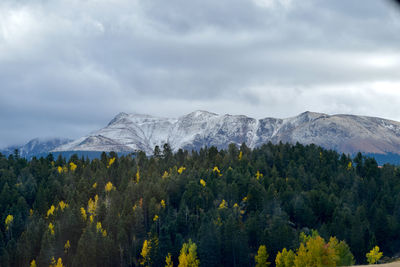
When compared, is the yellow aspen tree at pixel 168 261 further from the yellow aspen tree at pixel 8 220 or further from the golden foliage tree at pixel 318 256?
the yellow aspen tree at pixel 8 220

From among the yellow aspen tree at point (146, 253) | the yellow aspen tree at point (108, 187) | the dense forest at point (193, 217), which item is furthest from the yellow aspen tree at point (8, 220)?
the yellow aspen tree at point (146, 253)

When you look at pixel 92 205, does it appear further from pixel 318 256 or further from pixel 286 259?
pixel 318 256

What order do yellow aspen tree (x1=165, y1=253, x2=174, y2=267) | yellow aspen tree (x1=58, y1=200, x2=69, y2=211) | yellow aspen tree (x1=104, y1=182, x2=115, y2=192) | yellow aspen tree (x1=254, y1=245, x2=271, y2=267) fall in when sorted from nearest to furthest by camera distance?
yellow aspen tree (x1=254, y1=245, x2=271, y2=267) < yellow aspen tree (x1=165, y1=253, x2=174, y2=267) < yellow aspen tree (x1=58, y1=200, x2=69, y2=211) < yellow aspen tree (x1=104, y1=182, x2=115, y2=192)

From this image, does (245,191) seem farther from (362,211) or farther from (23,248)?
(23,248)

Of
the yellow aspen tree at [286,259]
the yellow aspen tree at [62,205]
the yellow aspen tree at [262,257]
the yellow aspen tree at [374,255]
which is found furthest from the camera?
the yellow aspen tree at [62,205]

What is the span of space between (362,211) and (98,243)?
86.0 m

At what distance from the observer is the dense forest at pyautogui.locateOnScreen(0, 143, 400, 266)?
445 feet

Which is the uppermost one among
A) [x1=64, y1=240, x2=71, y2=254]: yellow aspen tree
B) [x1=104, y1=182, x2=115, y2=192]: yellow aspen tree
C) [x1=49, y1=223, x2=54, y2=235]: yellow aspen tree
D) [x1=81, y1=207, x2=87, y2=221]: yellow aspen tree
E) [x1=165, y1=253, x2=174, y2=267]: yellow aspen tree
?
[x1=104, y1=182, x2=115, y2=192]: yellow aspen tree

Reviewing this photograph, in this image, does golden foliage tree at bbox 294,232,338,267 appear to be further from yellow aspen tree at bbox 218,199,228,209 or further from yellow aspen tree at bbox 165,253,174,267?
yellow aspen tree at bbox 218,199,228,209

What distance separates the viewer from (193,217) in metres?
155

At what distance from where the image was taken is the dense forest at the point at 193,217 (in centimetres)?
13562

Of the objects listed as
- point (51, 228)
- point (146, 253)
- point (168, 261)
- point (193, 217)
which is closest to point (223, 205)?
point (193, 217)

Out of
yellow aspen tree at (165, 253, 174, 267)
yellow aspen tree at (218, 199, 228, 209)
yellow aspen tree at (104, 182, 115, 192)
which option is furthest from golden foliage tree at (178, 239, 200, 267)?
yellow aspen tree at (104, 182, 115, 192)

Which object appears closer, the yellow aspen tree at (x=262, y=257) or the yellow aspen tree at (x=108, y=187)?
the yellow aspen tree at (x=262, y=257)
